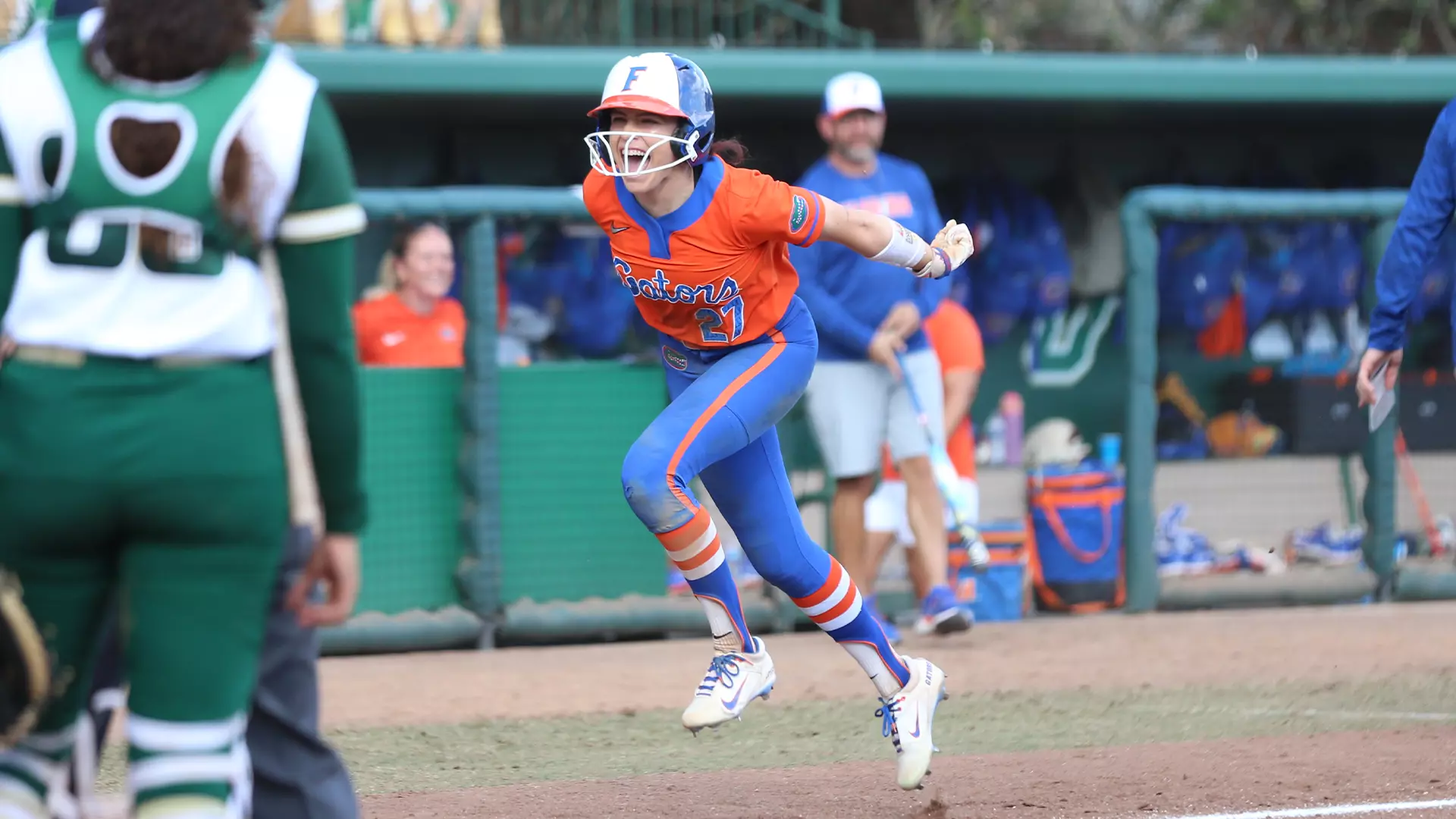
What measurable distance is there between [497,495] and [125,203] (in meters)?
5.84

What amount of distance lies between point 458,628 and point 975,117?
573 cm

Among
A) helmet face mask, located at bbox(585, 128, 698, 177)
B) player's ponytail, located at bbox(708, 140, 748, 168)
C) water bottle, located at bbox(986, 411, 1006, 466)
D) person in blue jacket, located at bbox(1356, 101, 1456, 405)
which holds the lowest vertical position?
water bottle, located at bbox(986, 411, 1006, 466)

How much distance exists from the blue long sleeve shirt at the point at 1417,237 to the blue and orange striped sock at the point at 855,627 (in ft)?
6.68

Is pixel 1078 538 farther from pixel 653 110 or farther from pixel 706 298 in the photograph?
pixel 653 110

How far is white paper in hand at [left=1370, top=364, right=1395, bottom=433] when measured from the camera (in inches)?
237

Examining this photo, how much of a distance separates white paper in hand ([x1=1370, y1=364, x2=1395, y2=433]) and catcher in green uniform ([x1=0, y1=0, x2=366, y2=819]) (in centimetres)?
424

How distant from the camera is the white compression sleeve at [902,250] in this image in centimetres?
499

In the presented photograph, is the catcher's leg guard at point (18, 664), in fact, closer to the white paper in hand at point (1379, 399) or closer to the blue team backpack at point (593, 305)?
the white paper in hand at point (1379, 399)

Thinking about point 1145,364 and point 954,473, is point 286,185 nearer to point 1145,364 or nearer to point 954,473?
point 954,473

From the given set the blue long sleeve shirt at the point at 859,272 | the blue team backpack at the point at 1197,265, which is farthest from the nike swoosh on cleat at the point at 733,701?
the blue team backpack at the point at 1197,265

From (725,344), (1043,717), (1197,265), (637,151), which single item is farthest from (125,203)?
(1197,265)

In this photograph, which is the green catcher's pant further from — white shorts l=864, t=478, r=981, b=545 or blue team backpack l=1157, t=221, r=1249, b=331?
blue team backpack l=1157, t=221, r=1249, b=331

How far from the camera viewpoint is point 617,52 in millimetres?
10570

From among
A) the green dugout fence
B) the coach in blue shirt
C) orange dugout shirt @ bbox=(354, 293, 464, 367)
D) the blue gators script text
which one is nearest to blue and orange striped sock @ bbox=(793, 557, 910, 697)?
the blue gators script text
